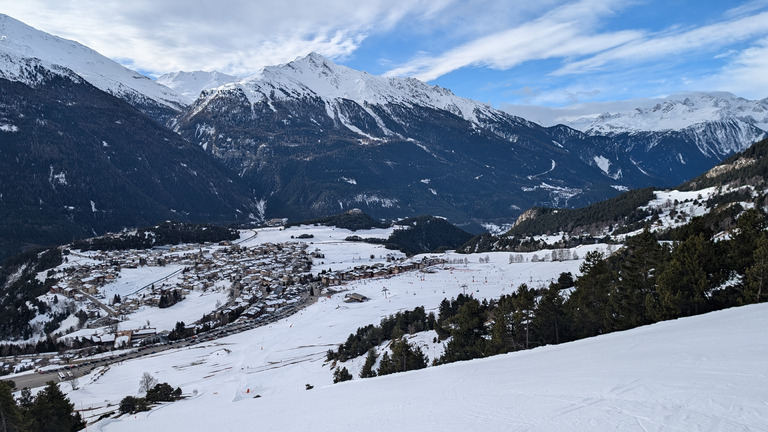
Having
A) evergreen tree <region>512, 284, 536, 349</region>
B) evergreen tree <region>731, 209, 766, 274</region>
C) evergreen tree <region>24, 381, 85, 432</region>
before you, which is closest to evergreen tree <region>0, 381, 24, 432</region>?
evergreen tree <region>24, 381, 85, 432</region>

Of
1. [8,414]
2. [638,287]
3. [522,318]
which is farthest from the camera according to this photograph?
[522,318]

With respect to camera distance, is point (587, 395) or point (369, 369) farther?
point (369, 369)

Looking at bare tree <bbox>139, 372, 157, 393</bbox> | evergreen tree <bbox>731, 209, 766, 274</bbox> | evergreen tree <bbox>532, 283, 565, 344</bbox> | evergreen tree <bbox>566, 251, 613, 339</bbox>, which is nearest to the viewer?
evergreen tree <bbox>731, 209, 766, 274</bbox>

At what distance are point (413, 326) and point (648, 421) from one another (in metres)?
40.4

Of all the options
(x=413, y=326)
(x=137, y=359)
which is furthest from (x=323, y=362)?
(x=137, y=359)

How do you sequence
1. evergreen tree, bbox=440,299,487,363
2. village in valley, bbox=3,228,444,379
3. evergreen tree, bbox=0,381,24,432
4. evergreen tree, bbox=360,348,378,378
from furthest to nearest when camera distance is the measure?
1. village in valley, bbox=3,228,444,379
2. evergreen tree, bbox=360,348,378,378
3. evergreen tree, bbox=440,299,487,363
4. evergreen tree, bbox=0,381,24,432

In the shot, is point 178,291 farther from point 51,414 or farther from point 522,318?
point 522,318

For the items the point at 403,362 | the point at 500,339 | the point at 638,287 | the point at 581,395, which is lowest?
the point at 403,362

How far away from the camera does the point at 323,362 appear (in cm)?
4322

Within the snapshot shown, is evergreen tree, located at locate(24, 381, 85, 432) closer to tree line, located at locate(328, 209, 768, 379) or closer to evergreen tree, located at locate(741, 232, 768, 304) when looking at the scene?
tree line, located at locate(328, 209, 768, 379)

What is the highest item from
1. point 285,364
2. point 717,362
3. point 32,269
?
point 32,269

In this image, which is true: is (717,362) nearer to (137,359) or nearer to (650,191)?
(137,359)

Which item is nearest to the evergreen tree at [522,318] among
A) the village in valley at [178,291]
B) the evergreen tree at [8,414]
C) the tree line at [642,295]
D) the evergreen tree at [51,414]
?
the tree line at [642,295]

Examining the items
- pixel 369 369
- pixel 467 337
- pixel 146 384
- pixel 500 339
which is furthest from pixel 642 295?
pixel 146 384
